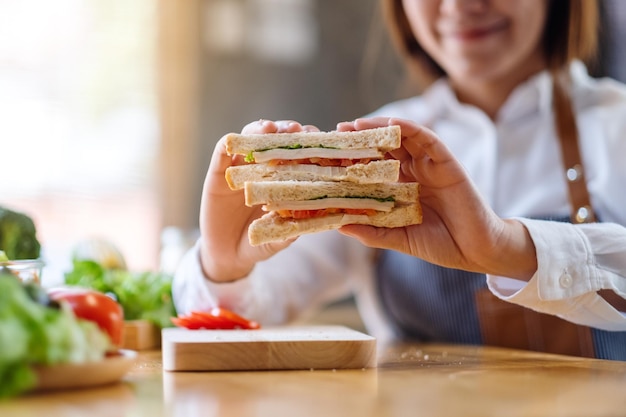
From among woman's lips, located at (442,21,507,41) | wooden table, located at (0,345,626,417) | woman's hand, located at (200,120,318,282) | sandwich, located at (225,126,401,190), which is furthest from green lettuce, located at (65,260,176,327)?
woman's lips, located at (442,21,507,41)

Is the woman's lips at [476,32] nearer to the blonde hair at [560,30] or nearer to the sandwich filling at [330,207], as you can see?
the blonde hair at [560,30]

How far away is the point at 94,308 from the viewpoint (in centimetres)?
145

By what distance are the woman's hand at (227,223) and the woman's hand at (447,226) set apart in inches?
8.1

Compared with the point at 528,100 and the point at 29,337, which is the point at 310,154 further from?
the point at 528,100

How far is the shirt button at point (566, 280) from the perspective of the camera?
5.59ft

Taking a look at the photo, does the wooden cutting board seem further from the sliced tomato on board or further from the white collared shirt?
the white collared shirt

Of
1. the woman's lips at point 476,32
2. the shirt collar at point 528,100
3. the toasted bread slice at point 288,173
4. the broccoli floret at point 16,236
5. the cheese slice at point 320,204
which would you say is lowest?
the broccoli floret at point 16,236

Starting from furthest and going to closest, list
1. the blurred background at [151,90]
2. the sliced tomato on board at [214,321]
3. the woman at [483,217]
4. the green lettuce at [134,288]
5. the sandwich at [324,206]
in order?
1. the blurred background at [151,90]
2. the green lettuce at [134,288]
3. the sliced tomato on board at [214,321]
4. the woman at [483,217]
5. the sandwich at [324,206]

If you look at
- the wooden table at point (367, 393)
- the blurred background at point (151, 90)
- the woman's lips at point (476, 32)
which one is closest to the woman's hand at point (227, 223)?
the wooden table at point (367, 393)

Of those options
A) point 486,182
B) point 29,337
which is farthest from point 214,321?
point 486,182

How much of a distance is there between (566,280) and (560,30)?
117 cm

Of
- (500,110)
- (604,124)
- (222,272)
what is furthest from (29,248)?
(604,124)

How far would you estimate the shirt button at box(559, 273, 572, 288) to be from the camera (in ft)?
5.59

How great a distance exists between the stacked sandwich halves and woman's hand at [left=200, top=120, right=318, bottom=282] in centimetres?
4
